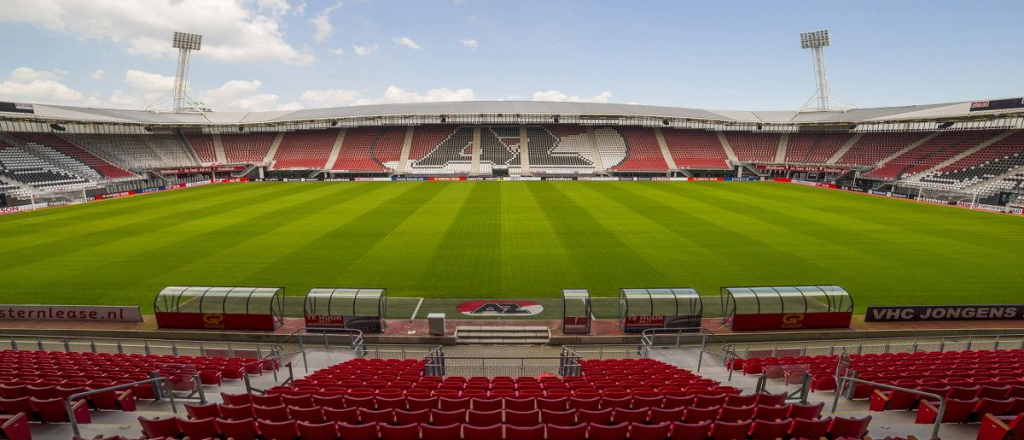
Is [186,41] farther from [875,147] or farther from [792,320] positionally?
[875,147]

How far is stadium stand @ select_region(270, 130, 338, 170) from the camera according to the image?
7675cm

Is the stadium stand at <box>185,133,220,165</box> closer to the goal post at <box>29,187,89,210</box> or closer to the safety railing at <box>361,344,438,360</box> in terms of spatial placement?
the goal post at <box>29,187,89,210</box>

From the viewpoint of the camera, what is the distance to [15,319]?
1580 cm

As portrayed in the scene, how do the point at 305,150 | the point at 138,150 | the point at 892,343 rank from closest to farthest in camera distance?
the point at 892,343
the point at 138,150
the point at 305,150

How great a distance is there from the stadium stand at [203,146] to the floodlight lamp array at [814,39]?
109024mm

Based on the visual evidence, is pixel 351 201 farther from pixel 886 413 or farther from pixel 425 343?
pixel 886 413

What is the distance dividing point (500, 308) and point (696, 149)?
249ft

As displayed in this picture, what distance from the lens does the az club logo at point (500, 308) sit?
17156 millimetres

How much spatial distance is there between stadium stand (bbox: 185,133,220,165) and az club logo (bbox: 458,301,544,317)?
3036 inches

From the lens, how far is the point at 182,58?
80.7 metres

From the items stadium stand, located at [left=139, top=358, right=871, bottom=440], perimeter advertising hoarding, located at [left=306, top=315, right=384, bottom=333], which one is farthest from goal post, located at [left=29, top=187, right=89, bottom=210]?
stadium stand, located at [left=139, top=358, right=871, bottom=440]

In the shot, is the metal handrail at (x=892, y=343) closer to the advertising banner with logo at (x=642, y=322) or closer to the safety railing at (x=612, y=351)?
the advertising banner with logo at (x=642, y=322)

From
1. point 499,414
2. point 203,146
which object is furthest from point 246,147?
point 499,414

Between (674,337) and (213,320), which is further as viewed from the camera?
(213,320)
